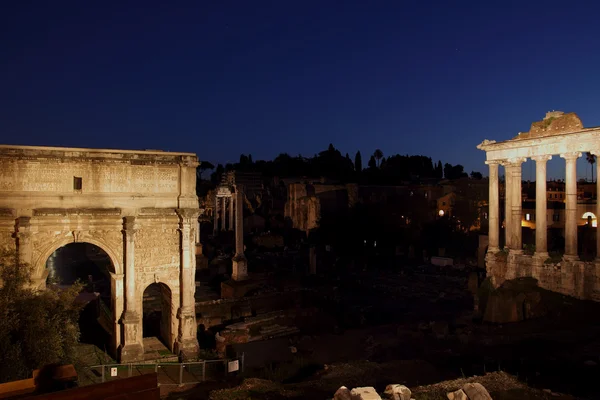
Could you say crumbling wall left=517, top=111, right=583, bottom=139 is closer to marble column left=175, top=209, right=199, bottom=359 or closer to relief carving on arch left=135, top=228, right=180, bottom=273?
marble column left=175, top=209, right=199, bottom=359

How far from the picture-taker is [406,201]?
63406 mm

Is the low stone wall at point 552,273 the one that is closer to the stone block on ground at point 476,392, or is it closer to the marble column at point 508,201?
the marble column at point 508,201

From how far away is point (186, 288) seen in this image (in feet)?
58.1

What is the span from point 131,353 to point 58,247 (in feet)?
15.1

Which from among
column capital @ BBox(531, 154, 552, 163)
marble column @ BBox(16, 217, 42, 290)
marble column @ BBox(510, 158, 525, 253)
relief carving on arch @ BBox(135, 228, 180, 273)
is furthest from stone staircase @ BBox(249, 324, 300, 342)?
column capital @ BBox(531, 154, 552, 163)

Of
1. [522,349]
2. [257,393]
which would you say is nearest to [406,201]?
[522,349]

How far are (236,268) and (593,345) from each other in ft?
68.9

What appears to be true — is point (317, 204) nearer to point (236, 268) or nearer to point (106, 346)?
point (236, 268)

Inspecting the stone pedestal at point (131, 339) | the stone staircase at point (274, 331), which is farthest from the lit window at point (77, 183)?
the stone staircase at point (274, 331)

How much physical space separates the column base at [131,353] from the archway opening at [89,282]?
4.29 feet

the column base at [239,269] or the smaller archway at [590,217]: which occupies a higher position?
the smaller archway at [590,217]

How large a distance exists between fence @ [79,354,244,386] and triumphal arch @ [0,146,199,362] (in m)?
0.93

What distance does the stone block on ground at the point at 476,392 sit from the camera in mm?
9164

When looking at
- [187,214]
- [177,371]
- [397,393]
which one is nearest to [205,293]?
[187,214]
